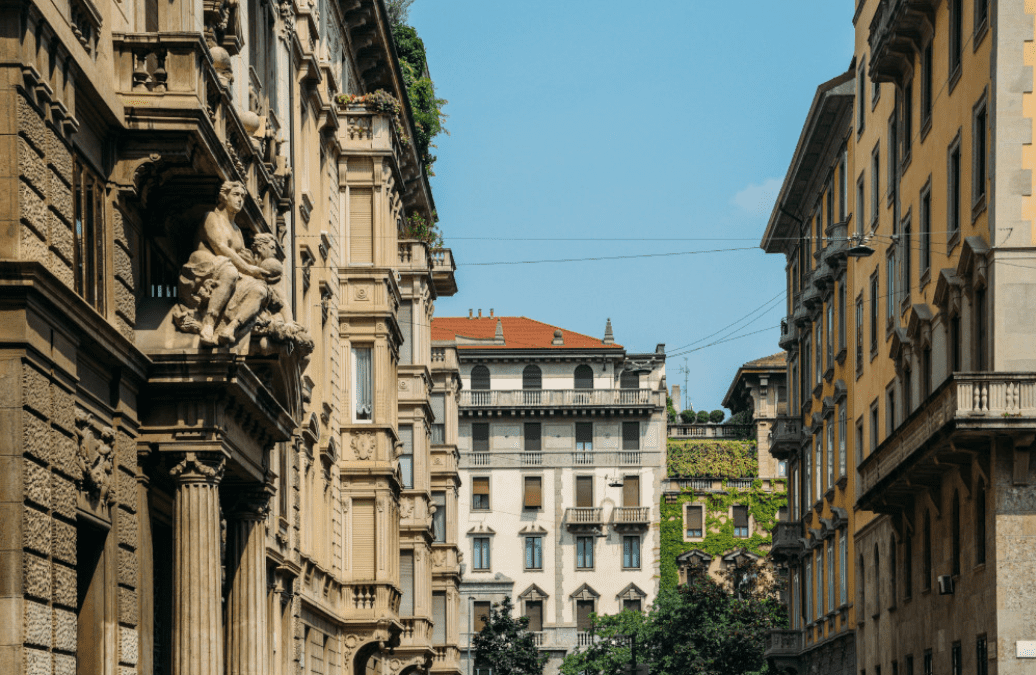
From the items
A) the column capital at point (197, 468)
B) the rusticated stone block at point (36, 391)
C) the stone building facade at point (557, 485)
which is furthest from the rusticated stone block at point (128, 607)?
the stone building facade at point (557, 485)

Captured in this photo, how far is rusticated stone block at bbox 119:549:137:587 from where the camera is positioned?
1931cm

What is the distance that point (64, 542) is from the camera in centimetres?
1678

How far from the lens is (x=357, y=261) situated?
145 feet

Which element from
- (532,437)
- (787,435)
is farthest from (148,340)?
(532,437)

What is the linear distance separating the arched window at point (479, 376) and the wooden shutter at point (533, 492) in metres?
6.53

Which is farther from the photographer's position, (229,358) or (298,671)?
(298,671)

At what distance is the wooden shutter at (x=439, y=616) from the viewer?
66375mm

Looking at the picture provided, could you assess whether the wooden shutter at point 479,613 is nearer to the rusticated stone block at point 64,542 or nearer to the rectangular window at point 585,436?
the rectangular window at point 585,436

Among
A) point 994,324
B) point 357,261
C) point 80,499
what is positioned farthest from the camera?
point 357,261

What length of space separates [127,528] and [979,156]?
72.0 ft

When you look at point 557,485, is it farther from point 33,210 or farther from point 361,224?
point 33,210

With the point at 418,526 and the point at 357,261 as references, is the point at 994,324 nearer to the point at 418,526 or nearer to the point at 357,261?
the point at 357,261

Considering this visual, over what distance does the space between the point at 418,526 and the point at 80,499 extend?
35.4m

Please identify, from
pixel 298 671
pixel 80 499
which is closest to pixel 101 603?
pixel 80 499
